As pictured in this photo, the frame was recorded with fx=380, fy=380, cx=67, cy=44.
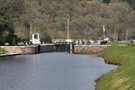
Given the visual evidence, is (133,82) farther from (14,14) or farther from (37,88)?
(14,14)

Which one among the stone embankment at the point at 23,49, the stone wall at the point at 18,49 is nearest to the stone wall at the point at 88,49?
the stone embankment at the point at 23,49

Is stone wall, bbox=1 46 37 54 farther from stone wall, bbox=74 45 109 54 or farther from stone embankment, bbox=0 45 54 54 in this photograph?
stone wall, bbox=74 45 109 54

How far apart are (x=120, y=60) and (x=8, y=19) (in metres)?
56.8

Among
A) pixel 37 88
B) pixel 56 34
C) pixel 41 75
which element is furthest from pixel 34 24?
pixel 37 88

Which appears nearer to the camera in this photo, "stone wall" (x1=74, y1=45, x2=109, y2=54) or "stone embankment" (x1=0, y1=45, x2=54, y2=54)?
Result: "stone embankment" (x1=0, y1=45, x2=54, y2=54)

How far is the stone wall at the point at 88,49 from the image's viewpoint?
117475 millimetres

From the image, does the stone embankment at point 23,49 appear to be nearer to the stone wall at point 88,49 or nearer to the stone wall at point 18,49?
the stone wall at point 18,49

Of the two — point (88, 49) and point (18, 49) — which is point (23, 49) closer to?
point (18, 49)

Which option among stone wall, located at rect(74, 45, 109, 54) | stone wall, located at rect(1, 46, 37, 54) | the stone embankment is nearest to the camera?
stone wall, located at rect(1, 46, 37, 54)

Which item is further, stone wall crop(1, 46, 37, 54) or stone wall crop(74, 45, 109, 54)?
stone wall crop(74, 45, 109, 54)

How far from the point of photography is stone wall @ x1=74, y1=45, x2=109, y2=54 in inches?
4625

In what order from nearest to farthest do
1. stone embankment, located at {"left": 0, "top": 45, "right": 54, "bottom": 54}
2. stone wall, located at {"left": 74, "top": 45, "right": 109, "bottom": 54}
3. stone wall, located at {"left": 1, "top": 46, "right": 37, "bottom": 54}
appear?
stone wall, located at {"left": 1, "top": 46, "right": 37, "bottom": 54} < stone embankment, located at {"left": 0, "top": 45, "right": 54, "bottom": 54} < stone wall, located at {"left": 74, "top": 45, "right": 109, "bottom": 54}

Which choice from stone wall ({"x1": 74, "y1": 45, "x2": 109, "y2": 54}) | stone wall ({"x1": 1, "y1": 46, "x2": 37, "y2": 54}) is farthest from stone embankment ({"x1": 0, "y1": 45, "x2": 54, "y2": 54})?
stone wall ({"x1": 74, "y1": 45, "x2": 109, "y2": 54})

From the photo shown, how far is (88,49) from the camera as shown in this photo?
121562mm
